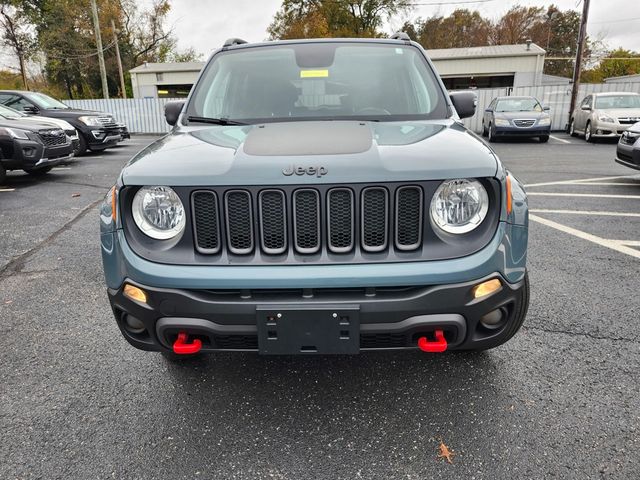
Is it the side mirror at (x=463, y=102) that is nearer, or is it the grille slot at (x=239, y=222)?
the grille slot at (x=239, y=222)

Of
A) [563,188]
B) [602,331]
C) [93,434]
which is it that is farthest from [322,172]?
[563,188]

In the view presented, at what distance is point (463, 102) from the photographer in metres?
3.10

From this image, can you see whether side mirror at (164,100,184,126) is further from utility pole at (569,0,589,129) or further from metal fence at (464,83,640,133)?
utility pole at (569,0,589,129)

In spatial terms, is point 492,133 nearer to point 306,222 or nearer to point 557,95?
point 557,95

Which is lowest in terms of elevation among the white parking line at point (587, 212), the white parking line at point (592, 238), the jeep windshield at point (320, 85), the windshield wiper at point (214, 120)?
the white parking line at point (587, 212)

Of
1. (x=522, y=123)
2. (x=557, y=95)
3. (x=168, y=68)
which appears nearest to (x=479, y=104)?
(x=557, y=95)

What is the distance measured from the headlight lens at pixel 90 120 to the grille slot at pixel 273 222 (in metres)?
12.1

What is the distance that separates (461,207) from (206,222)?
101 cm

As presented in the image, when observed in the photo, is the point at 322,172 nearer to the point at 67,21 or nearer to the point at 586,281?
the point at 586,281

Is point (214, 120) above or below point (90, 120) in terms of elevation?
above

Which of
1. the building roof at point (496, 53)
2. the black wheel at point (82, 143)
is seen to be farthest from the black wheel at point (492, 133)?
the building roof at point (496, 53)

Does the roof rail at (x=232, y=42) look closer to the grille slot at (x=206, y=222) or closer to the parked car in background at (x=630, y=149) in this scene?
the grille slot at (x=206, y=222)

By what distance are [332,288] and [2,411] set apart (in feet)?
5.80

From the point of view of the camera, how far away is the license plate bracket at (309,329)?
1.82 meters
